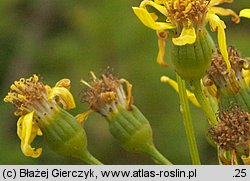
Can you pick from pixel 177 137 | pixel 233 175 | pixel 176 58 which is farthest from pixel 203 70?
pixel 177 137

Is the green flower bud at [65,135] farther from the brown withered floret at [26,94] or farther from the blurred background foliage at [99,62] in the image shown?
the blurred background foliage at [99,62]

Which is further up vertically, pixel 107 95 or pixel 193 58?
pixel 193 58

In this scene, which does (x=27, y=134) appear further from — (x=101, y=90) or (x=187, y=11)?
(x=187, y=11)

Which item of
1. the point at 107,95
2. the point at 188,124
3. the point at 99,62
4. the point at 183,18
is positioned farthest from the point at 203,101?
the point at 99,62

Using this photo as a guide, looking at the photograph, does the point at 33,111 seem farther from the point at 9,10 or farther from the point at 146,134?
the point at 9,10

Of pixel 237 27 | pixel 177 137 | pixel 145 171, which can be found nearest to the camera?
pixel 145 171
